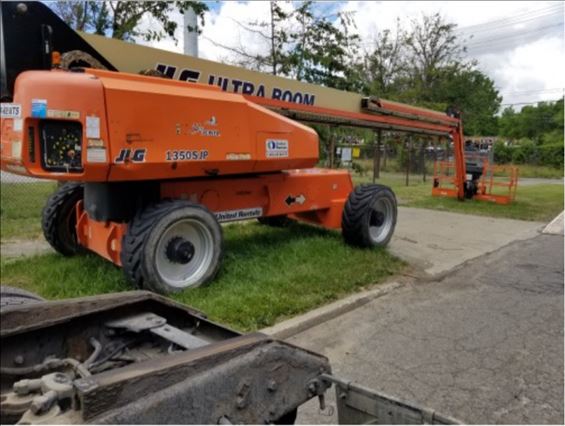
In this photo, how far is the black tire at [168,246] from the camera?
4391 mm

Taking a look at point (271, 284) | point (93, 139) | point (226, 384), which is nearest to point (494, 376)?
point (271, 284)

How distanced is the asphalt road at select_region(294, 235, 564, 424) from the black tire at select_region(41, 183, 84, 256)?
10.5 ft

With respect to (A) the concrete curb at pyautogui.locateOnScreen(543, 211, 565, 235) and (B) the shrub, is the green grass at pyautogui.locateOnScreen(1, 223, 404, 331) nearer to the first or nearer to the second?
(A) the concrete curb at pyautogui.locateOnScreen(543, 211, 565, 235)

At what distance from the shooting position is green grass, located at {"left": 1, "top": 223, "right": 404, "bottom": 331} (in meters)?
4.46

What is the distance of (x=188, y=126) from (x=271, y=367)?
10.3ft

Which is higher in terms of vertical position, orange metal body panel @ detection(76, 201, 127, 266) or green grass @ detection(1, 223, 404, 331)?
orange metal body panel @ detection(76, 201, 127, 266)

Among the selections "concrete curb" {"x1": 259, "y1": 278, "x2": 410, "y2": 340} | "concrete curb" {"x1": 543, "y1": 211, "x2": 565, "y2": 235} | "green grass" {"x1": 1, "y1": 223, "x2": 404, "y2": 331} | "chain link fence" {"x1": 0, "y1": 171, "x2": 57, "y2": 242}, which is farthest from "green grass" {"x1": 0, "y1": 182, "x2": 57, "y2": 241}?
"concrete curb" {"x1": 543, "y1": 211, "x2": 565, "y2": 235}

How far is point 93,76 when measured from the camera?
154 inches

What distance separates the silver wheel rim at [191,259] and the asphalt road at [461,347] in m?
1.29

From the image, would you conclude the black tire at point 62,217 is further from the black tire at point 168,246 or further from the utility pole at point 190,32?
the utility pole at point 190,32

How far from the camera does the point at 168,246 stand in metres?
4.71

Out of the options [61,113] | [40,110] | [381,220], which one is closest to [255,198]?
[381,220]

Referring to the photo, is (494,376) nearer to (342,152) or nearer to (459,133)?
(459,133)

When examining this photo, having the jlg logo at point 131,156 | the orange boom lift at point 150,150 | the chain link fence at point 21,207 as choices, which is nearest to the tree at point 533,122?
the chain link fence at point 21,207
